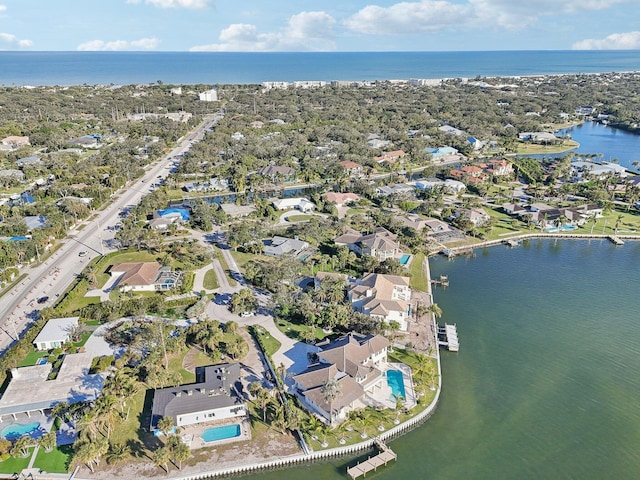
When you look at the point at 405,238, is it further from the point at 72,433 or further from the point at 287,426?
the point at 72,433

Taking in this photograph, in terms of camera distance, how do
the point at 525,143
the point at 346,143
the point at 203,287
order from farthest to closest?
the point at 525,143 < the point at 346,143 < the point at 203,287

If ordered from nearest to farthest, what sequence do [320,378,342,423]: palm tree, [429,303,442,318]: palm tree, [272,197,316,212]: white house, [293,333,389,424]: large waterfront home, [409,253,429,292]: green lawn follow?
[320,378,342,423]: palm tree
[293,333,389,424]: large waterfront home
[429,303,442,318]: palm tree
[409,253,429,292]: green lawn
[272,197,316,212]: white house

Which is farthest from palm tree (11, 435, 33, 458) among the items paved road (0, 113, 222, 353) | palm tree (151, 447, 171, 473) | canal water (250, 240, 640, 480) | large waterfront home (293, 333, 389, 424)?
large waterfront home (293, 333, 389, 424)

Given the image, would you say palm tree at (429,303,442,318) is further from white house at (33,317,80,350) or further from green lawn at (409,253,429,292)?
white house at (33,317,80,350)

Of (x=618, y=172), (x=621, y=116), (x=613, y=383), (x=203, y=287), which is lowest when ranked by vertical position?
(x=613, y=383)

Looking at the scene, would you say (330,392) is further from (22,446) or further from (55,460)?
(22,446)

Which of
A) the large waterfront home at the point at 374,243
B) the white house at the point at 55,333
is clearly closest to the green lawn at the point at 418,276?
the large waterfront home at the point at 374,243

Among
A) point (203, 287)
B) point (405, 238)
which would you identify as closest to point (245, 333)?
point (203, 287)
